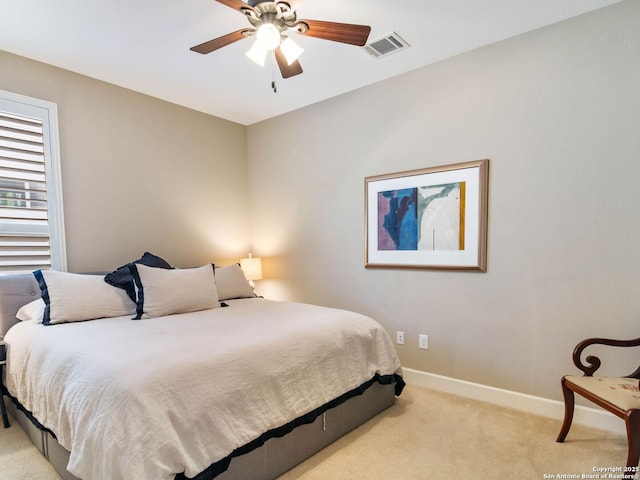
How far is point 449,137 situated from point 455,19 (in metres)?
0.80

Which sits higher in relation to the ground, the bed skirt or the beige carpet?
the bed skirt

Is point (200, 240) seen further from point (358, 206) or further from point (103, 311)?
point (358, 206)

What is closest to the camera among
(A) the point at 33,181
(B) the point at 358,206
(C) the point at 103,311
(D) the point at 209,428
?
(D) the point at 209,428

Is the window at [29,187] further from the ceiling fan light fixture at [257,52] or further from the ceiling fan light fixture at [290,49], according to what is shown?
the ceiling fan light fixture at [290,49]

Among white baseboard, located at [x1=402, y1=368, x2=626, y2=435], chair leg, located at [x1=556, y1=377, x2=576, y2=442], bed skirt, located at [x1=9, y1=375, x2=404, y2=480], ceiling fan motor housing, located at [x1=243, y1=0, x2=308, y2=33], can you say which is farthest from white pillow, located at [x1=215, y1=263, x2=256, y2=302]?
chair leg, located at [x1=556, y1=377, x2=576, y2=442]

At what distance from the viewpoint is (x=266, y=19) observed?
1850mm

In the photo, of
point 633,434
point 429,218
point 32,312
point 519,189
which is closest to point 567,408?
point 633,434

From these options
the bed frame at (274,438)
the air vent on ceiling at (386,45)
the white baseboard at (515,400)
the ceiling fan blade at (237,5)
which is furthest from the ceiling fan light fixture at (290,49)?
the white baseboard at (515,400)

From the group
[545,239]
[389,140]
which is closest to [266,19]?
[389,140]

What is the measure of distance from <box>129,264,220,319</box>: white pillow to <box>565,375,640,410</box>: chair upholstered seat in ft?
7.98

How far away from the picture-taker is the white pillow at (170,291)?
95.7 inches

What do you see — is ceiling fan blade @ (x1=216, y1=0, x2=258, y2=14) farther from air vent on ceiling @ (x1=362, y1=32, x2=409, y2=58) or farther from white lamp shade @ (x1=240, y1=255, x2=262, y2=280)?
white lamp shade @ (x1=240, y1=255, x2=262, y2=280)

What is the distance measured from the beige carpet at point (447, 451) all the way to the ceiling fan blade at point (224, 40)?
2331mm

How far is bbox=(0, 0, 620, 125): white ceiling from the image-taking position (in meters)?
2.09
